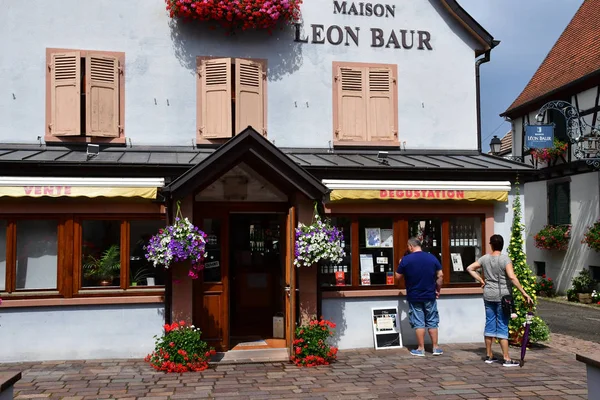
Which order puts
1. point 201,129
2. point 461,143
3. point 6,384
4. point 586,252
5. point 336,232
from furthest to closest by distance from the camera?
1. point 586,252
2. point 461,143
3. point 201,129
4. point 336,232
5. point 6,384

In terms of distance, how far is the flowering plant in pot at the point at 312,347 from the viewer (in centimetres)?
926

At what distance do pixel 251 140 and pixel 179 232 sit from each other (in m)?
1.71

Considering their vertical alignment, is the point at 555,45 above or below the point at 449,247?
above

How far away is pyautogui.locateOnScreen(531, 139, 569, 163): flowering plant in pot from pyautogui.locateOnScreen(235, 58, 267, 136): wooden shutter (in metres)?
12.6

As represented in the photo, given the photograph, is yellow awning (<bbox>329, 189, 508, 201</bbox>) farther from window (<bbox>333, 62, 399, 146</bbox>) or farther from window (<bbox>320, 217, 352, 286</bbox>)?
window (<bbox>333, 62, 399, 146</bbox>)

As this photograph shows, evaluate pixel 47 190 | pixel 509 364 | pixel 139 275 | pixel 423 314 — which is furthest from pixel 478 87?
pixel 47 190

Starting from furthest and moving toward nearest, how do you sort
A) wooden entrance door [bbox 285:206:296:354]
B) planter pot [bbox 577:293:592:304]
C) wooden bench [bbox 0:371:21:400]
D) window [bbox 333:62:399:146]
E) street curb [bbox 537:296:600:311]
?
1. planter pot [bbox 577:293:592:304]
2. street curb [bbox 537:296:600:311]
3. window [bbox 333:62:399:146]
4. wooden entrance door [bbox 285:206:296:354]
5. wooden bench [bbox 0:371:21:400]

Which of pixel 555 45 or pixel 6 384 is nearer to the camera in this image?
pixel 6 384

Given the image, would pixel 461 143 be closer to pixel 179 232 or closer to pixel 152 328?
pixel 179 232

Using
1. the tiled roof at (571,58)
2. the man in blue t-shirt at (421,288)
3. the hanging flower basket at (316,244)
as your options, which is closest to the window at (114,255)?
the hanging flower basket at (316,244)

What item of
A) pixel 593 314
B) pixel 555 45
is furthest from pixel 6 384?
pixel 555 45

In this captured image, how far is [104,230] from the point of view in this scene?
9.94 m

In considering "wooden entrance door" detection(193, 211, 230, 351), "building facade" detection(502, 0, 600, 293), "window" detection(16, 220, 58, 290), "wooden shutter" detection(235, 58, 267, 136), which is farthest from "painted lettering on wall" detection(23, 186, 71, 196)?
"building facade" detection(502, 0, 600, 293)

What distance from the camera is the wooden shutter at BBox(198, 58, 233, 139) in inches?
429
